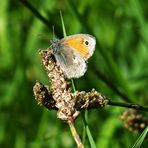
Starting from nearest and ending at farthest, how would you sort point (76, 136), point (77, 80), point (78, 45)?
point (76, 136)
point (78, 45)
point (77, 80)

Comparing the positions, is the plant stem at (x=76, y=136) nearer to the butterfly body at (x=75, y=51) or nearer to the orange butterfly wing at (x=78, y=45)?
the butterfly body at (x=75, y=51)

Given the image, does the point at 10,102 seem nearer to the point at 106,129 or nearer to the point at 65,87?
the point at 106,129

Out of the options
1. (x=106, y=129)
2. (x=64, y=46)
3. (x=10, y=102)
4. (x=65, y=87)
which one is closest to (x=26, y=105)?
(x=10, y=102)

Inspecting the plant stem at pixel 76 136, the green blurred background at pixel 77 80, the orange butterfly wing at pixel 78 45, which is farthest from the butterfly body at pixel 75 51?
the green blurred background at pixel 77 80

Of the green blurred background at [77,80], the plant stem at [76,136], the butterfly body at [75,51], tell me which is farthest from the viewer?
the green blurred background at [77,80]

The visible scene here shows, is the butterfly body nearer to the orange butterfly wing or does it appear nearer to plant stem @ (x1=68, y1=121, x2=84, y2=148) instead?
the orange butterfly wing

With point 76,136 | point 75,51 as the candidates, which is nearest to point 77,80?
point 75,51

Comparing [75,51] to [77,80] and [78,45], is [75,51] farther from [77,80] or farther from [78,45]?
[77,80]
